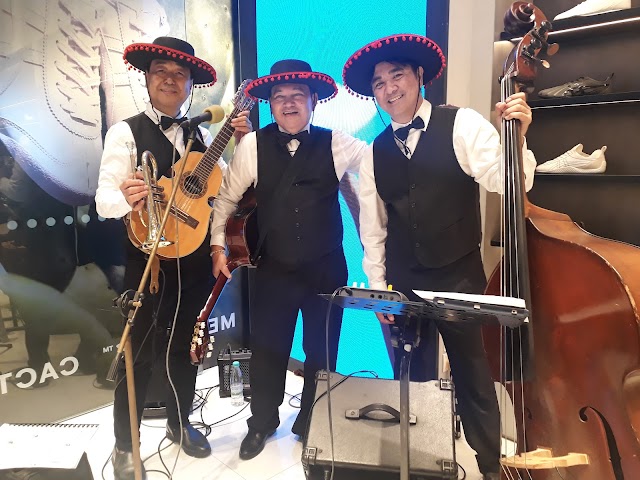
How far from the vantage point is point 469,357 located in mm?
1776

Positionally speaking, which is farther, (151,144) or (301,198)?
(301,198)

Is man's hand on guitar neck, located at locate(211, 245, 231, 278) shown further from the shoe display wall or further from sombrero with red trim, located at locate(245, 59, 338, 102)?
the shoe display wall

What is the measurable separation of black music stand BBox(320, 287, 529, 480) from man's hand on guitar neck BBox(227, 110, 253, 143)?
1213 millimetres

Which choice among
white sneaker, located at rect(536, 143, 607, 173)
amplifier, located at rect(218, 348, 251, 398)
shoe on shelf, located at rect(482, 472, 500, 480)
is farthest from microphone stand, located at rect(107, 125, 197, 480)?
white sneaker, located at rect(536, 143, 607, 173)

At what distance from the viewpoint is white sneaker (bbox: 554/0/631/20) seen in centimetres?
178

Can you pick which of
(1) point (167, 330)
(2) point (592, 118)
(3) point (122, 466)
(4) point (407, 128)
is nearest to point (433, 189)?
(4) point (407, 128)

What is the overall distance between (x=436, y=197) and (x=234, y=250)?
3.17 ft

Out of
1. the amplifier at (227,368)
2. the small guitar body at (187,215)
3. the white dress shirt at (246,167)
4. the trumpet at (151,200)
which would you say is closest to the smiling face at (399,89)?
the white dress shirt at (246,167)

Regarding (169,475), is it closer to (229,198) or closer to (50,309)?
(50,309)

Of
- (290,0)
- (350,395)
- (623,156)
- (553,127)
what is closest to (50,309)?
(350,395)

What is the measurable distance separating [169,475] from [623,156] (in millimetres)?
2420

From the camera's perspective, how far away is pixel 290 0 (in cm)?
266

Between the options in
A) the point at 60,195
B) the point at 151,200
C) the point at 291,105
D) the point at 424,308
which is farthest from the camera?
the point at 60,195

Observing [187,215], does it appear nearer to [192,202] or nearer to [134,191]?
[192,202]
